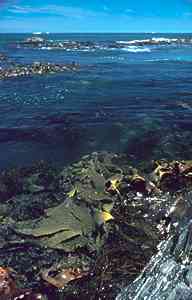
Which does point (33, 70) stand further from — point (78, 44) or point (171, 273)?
point (78, 44)

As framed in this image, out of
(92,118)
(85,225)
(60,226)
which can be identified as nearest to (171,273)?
(85,225)

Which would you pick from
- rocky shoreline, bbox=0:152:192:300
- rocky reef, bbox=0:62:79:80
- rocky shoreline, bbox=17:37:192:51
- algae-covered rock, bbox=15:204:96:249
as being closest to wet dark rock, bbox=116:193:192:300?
rocky shoreline, bbox=0:152:192:300

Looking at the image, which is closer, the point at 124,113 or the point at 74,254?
the point at 74,254

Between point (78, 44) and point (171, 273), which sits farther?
point (78, 44)

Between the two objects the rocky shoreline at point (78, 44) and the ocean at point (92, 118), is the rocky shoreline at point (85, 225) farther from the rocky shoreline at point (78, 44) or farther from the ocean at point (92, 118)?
the rocky shoreline at point (78, 44)

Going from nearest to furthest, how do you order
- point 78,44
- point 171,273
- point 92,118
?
point 171,273
point 92,118
point 78,44

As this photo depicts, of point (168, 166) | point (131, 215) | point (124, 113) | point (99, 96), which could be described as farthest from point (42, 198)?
point (99, 96)

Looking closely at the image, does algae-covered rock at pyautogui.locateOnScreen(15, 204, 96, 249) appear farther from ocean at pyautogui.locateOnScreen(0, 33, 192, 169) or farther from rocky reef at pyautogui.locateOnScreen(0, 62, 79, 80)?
rocky reef at pyautogui.locateOnScreen(0, 62, 79, 80)

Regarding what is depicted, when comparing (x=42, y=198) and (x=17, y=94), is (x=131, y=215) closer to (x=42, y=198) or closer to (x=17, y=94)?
(x=42, y=198)
